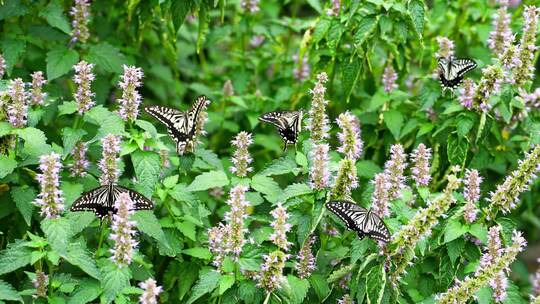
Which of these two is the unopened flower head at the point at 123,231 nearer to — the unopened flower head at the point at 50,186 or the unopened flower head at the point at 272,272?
the unopened flower head at the point at 50,186

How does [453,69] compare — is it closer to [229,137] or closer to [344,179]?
[344,179]

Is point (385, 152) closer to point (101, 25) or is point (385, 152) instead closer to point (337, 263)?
point (337, 263)

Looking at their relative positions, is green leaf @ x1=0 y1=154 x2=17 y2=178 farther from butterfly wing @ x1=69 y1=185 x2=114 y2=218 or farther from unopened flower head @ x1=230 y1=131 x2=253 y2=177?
unopened flower head @ x1=230 y1=131 x2=253 y2=177

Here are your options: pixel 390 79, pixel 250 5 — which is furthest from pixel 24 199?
pixel 250 5

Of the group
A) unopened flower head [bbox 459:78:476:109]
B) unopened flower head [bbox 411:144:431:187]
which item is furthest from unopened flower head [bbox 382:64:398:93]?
unopened flower head [bbox 411:144:431:187]

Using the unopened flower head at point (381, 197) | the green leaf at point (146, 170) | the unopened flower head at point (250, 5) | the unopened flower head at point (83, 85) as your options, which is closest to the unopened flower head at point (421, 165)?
the unopened flower head at point (381, 197)

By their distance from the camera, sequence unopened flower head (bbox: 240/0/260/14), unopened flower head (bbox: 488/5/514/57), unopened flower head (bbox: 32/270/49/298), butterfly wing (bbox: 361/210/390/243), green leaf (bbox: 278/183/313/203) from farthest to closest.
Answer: unopened flower head (bbox: 240/0/260/14) → unopened flower head (bbox: 488/5/514/57) → green leaf (bbox: 278/183/313/203) → unopened flower head (bbox: 32/270/49/298) → butterfly wing (bbox: 361/210/390/243)
